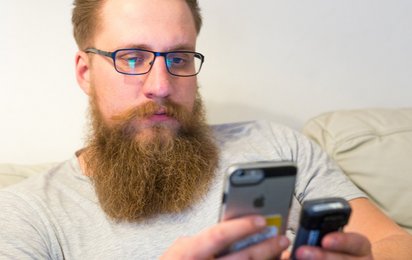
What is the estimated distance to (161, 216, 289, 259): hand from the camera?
42 cm

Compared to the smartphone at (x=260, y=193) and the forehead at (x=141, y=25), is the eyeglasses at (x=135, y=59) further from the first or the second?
the smartphone at (x=260, y=193)

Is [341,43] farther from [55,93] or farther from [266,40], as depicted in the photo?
[55,93]

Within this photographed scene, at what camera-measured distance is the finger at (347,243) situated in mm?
457

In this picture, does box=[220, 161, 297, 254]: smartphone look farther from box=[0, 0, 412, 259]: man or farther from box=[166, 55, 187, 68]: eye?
box=[166, 55, 187, 68]: eye

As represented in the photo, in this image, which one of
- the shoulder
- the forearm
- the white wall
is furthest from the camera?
the white wall

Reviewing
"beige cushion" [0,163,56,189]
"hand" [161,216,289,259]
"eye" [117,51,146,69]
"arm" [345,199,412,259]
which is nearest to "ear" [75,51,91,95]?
"eye" [117,51,146,69]

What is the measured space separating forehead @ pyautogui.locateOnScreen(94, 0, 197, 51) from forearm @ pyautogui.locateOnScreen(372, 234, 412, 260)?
23.6 inches

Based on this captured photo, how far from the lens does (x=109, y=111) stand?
2.76 ft

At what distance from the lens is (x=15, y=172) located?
954 millimetres

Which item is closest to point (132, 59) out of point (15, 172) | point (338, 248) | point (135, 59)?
point (135, 59)

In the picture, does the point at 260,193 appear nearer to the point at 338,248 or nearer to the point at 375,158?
the point at 338,248

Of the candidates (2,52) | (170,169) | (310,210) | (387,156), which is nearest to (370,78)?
(387,156)

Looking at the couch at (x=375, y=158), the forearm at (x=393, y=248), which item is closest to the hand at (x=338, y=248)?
the forearm at (x=393, y=248)

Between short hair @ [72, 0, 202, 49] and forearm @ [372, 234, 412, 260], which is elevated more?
short hair @ [72, 0, 202, 49]
